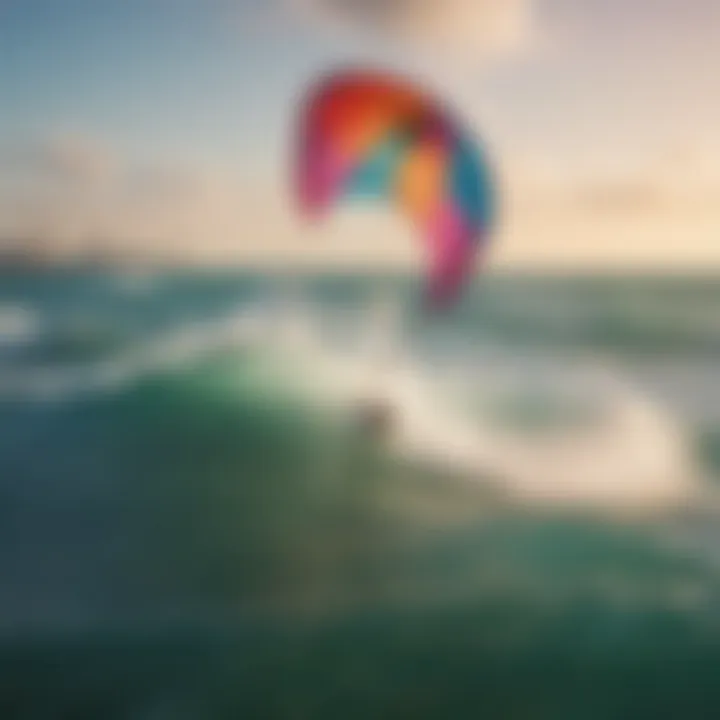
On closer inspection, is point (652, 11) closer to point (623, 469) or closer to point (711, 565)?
point (623, 469)

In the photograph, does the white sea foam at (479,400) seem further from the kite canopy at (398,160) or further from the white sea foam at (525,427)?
the kite canopy at (398,160)

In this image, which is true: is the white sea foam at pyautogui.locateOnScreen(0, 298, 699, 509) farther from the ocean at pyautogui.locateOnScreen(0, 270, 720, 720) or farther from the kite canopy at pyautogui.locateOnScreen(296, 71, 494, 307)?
the kite canopy at pyautogui.locateOnScreen(296, 71, 494, 307)

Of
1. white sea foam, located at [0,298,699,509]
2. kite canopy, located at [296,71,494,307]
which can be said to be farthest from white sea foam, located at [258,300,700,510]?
kite canopy, located at [296,71,494,307]

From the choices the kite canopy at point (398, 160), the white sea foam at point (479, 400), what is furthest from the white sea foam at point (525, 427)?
the kite canopy at point (398, 160)

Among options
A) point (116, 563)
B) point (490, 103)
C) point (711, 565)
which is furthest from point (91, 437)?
point (711, 565)

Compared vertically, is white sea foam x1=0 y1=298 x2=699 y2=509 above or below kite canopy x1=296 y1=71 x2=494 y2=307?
below

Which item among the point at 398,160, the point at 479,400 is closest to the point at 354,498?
the point at 479,400
